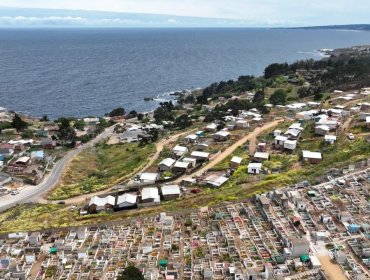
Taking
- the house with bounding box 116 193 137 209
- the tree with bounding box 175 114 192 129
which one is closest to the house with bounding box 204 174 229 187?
the house with bounding box 116 193 137 209

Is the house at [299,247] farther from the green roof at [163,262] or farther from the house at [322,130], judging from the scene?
the house at [322,130]

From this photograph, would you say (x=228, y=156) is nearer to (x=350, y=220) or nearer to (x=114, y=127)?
(x=350, y=220)

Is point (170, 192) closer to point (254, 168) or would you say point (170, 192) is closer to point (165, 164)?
point (165, 164)

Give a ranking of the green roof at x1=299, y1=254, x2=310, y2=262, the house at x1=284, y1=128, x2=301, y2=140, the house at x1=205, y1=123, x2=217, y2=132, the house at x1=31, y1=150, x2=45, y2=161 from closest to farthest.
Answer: the green roof at x1=299, y1=254, x2=310, y2=262
the house at x1=284, y1=128, x2=301, y2=140
the house at x1=31, y1=150, x2=45, y2=161
the house at x1=205, y1=123, x2=217, y2=132

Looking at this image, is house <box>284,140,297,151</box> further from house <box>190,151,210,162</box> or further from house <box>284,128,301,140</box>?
house <box>190,151,210,162</box>

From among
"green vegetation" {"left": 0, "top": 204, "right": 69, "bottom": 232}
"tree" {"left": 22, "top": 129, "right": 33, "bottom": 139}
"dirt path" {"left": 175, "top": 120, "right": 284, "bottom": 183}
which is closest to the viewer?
"green vegetation" {"left": 0, "top": 204, "right": 69, "bottom": 232}

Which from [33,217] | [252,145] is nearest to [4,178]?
[33,217]
